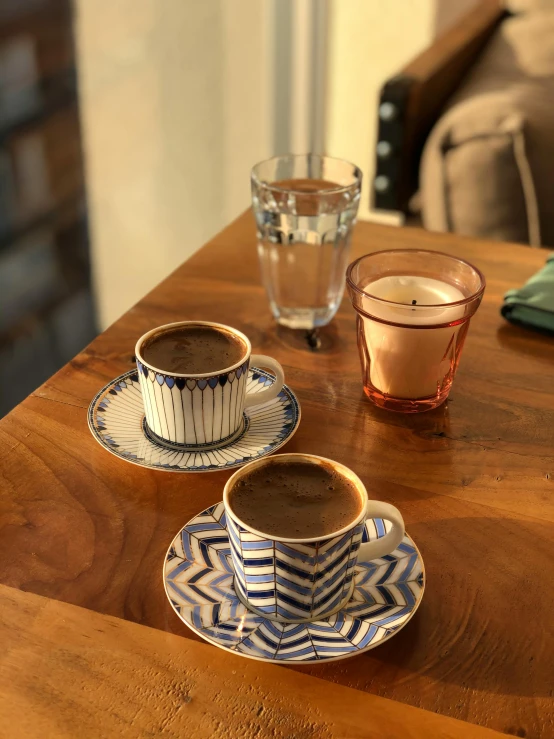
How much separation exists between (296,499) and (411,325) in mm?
272

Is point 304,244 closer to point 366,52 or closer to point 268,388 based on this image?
point 268,388

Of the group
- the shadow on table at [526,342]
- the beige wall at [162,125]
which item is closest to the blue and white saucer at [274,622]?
the shadow on table at [526,342]

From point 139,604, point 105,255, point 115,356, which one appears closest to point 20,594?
point 139,604

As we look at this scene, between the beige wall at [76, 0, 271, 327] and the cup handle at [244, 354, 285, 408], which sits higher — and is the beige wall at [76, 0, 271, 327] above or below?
below

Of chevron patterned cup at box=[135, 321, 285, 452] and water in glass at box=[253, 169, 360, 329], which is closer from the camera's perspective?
chevron patterned cup at box=[135, 321, 285, 452]

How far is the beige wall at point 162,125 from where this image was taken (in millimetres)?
1993

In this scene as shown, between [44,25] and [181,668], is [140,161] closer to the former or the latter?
[44,25]

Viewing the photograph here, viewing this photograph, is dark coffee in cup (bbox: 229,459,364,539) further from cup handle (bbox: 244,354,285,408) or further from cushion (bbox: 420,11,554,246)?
cushion (bbox: 420,11,554,246)

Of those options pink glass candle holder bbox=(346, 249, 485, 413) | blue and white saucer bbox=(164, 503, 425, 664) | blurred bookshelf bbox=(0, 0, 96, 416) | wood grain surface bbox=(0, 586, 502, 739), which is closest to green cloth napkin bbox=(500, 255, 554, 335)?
pink glass candle holder bbox=(346, 249, 485, 413)

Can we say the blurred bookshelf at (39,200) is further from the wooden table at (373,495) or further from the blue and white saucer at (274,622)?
the blue and white saucer at (274,622)

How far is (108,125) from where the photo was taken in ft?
6.66

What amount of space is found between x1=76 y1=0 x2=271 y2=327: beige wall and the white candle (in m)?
1.35

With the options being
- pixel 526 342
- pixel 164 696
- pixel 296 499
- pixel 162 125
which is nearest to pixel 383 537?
pixel 296 499

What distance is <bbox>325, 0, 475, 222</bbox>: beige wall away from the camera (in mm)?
2639
